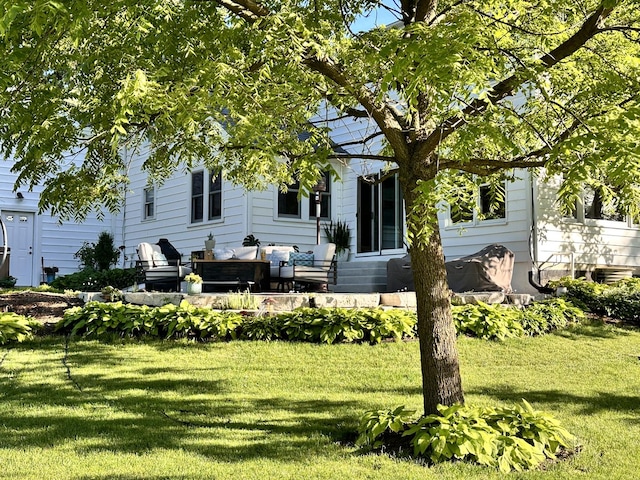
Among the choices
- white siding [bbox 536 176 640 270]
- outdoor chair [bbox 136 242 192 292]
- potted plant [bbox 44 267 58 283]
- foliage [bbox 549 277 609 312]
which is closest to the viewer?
foliage [bbox 549 277 609 312]

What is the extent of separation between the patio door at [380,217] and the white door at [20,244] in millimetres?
10578

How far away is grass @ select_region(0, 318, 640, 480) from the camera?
12.7 ft

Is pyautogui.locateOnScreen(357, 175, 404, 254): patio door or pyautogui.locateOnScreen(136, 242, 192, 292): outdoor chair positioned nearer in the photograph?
pyautogui.locateOnScreen(136, 242, 192, 292): outdoor chair

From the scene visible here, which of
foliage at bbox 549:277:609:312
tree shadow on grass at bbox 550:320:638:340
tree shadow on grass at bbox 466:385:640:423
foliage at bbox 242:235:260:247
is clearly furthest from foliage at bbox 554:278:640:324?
foliage at bbox 242:235:260:247

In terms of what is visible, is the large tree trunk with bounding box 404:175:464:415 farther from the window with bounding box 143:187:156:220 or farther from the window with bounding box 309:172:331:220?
the window with bounding box 143:187:156:220

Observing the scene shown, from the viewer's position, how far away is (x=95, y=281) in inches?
635

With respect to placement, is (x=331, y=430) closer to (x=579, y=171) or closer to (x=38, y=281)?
(x=579, y=171)

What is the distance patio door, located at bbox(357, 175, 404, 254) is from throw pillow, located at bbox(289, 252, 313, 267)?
9.30 feet

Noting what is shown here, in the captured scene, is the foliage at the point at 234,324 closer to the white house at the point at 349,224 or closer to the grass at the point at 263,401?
the grass at the point at 263,401

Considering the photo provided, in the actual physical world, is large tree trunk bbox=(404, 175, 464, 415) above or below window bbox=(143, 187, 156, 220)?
below

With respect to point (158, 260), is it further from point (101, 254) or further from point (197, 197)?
point (101, 254)

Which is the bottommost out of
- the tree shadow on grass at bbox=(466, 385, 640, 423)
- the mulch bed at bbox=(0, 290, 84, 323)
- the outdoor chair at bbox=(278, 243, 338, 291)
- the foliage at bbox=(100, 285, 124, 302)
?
the tree shadow on grass at bbox=(466, 385, 640, 423)

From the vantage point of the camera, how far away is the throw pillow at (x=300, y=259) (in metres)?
11.6

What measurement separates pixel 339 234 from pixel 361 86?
35.4ft
